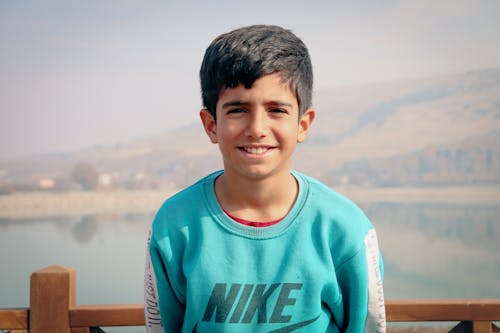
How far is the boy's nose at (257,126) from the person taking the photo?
4.22 ft

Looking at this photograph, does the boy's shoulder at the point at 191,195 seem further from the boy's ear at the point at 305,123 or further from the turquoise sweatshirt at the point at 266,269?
the boy's ear at the point at 305,123

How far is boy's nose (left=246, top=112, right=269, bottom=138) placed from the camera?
4.22 ft

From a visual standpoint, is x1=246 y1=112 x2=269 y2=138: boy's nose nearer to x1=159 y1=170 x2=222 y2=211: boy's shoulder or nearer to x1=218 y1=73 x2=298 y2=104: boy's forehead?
x1=218 y1=73 x2=298 y2=104: boy's forehead

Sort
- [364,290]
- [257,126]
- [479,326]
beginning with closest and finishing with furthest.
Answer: [257,126] → [364,290] → [479,326]

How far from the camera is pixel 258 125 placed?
129cm

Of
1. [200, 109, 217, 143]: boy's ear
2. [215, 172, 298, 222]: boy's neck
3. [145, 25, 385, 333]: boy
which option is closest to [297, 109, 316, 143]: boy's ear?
[145, 25, 385, 333]: boy

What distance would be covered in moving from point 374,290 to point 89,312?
1.07 m

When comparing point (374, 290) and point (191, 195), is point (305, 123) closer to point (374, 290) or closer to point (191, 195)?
point (191, 195)

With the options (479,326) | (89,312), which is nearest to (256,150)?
(89,312)

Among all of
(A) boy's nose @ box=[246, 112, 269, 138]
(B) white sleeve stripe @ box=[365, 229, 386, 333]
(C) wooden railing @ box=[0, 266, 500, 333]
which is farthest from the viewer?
(C) wooden railing @ box=[0, 266, 500, 333]

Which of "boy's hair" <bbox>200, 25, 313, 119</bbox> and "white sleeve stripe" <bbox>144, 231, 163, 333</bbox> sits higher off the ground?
"boy's hair" <bbox>200, 25, 313, 119</bbox>

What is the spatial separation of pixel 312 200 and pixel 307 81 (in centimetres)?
33

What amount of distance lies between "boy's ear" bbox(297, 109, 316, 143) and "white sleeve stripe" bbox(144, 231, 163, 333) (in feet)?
1.66

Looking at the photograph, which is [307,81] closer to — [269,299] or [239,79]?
[239,79]
